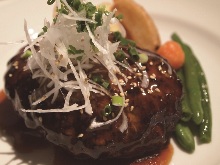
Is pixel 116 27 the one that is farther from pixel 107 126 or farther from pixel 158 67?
pixel 107 126

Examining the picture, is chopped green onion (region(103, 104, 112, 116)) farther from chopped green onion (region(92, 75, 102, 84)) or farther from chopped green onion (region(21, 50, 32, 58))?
chopped green onion (region(21, 50, 32, 58))

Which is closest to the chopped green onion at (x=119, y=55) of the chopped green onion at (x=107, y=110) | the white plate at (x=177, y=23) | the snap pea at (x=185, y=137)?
the chopped green onion at (x=107, y=110)

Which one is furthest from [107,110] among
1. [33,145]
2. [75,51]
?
[33,145]

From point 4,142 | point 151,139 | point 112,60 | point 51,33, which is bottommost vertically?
point 4,142

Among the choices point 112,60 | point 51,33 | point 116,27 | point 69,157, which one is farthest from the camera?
point 116,27

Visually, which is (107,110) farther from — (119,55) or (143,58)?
(143,58)

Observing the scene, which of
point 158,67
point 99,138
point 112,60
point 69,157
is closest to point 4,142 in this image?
point 69,157

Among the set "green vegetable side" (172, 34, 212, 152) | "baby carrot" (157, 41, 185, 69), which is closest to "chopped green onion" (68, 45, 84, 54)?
"green vegetable side" (172, 34, 212, 152)

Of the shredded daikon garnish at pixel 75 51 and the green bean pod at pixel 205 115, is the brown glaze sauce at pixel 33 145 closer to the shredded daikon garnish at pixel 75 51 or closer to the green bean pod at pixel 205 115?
the green bean pod at pixel 205 115
